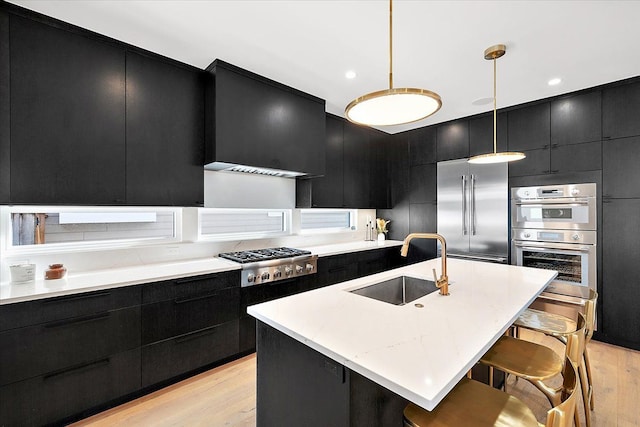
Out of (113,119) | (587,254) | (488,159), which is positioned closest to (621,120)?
(587,254)

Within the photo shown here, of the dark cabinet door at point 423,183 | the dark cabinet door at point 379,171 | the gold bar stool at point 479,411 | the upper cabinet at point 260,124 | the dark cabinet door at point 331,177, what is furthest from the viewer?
the dark cabinet door at point 379,171

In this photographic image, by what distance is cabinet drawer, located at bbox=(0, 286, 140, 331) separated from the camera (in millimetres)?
1683

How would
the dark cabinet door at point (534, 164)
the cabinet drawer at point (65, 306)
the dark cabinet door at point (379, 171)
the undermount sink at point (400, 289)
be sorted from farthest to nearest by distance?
the dark cabinet door at point (379, 171) < the dark cabinet door at point (534, 164) < the undermount sink at point (400, 289) < the cabinet drawer at point (65, 306)

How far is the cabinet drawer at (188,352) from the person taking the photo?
2.18m

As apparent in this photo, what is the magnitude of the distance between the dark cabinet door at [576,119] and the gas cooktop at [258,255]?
10.2ft

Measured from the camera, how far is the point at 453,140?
4.08m

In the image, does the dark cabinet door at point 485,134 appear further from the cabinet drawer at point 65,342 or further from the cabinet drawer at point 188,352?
the cabinet drawer at point 65,342

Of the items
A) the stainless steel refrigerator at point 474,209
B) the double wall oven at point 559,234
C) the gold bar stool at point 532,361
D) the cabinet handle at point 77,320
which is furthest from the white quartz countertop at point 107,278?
the double wall oven at point 559,234

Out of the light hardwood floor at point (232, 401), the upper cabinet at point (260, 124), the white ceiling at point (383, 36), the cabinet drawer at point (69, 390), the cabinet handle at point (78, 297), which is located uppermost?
the white ceiling at point (383, 36)

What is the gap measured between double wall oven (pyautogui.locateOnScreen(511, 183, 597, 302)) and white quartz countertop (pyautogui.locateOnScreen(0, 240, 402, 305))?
327cm

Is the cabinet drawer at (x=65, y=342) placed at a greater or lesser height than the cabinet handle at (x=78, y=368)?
greater

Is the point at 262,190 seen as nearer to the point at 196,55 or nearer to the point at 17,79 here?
the point at 196,55

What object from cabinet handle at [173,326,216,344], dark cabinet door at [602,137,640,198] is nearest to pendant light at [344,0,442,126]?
cabinet handle at [173,326,216,344]

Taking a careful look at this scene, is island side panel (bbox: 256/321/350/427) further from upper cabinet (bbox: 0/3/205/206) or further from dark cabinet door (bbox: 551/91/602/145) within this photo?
dark cabinet door (bbox: 551/91/602/145)
